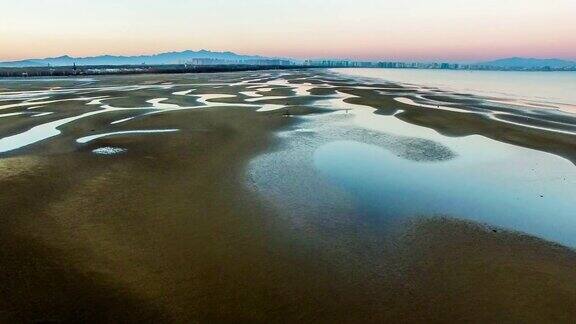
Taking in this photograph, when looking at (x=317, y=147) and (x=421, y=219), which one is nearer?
(x=421, y=219)

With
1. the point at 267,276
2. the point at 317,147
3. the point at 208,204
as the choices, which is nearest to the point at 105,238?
the point at 208,204

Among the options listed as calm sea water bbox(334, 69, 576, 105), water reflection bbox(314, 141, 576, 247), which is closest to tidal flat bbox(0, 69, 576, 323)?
water reflection bbox(314, 141, 576, 247)

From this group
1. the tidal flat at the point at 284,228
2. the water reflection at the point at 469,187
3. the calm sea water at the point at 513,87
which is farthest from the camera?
the calm sea water at the point at 513,87

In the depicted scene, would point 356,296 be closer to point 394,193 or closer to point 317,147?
point 394,193

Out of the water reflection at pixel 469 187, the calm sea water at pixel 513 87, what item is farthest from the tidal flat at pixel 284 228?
the calm sea water at pixel 513 87

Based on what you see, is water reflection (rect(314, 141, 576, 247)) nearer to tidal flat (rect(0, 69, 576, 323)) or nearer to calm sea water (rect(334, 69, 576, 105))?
tidal flat (rect(0, 69, 576, 323))

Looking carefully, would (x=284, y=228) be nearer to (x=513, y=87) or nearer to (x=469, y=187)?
(x=469, y=187)

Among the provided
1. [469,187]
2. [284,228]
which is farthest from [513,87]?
[284,228]

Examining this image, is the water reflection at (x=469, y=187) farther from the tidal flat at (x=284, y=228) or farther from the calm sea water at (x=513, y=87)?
the calm sea water at (x=513, y=87)

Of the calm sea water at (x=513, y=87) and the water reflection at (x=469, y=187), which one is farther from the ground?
the calm sea water at (x=513, y=87)
